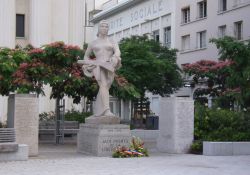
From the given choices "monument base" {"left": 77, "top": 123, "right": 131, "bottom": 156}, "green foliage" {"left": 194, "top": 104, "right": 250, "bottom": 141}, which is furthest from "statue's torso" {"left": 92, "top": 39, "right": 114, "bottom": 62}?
"green foliage" {"left": 194, "top": 104, "right": 250, "bottom": 141}

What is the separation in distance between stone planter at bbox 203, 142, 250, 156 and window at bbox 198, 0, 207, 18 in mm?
31780

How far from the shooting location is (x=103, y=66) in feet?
59.9

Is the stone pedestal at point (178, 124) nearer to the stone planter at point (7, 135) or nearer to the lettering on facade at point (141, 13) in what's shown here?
the stone planter at point (7, 135)

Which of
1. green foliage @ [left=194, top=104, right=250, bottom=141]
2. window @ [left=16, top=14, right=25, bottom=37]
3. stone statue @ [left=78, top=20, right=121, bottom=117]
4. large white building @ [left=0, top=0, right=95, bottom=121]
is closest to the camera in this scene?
stone statue @ [left=78, top=20, right=121, bottom=117]

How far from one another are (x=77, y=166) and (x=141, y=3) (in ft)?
154

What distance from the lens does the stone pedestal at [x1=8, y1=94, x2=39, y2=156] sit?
1800cm

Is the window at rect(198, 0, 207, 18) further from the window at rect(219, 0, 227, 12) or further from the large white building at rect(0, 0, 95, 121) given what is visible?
the large white building at rect(0, 0, 95, 121)

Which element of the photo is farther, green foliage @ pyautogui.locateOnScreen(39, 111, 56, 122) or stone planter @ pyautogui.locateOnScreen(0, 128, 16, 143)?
green foliage @ pyautogui.locateOnScreen(39, 111, 56, 122)

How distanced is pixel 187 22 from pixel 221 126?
32.9 metres

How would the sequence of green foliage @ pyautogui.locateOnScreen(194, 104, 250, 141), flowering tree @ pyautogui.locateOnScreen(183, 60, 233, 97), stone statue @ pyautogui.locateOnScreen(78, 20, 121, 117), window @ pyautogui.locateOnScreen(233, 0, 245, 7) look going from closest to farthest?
stone statue @ pyautogui.locateOnScreen(78, 20, 121, 117)
green foliage @ pyautogui.locateOnScreen(194, 104, 250, 141)
flowering tree @ pyautogui.locateOnScreen(183, 60, 233, 97)
window @ pyautogui.locateOnScreen(233, 0, 245, 7)

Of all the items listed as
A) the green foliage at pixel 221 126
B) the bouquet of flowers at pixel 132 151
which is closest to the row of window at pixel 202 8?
the green foliage at pixel 221 126

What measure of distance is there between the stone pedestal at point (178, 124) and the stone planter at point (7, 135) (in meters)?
5.66

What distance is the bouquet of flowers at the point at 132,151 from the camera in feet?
57.8

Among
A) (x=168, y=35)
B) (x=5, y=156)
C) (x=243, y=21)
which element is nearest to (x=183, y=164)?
(x=5, y=156)
